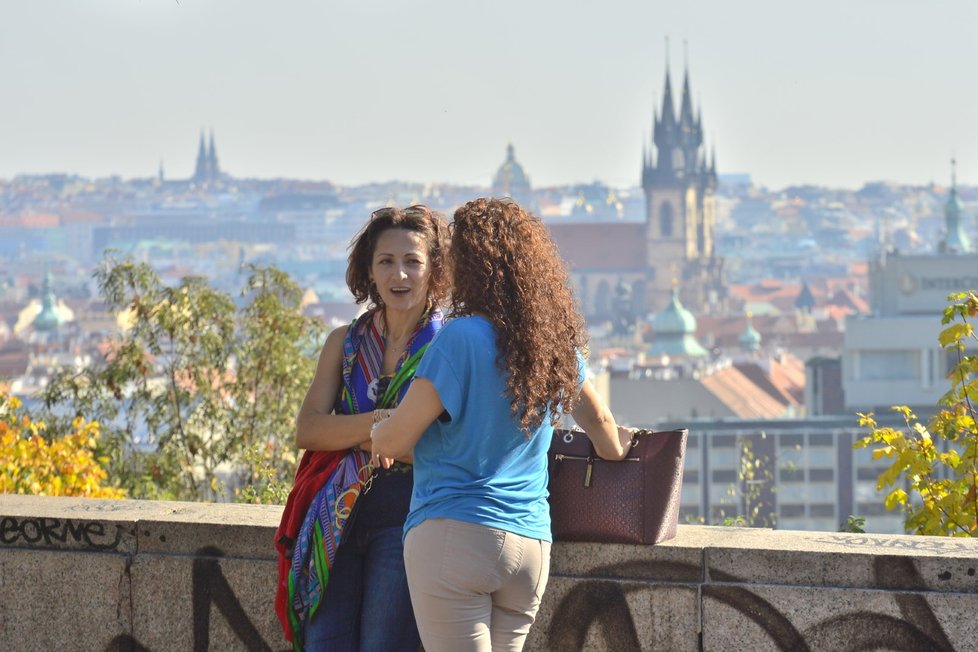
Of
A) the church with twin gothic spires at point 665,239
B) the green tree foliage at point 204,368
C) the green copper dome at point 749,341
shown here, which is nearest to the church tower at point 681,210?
the church with twin gothic spires at point 665,239

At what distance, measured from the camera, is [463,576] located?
2.12 metres

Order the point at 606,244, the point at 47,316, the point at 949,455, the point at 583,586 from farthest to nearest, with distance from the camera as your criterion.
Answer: the point at 606,244 → the point at 47,316 → the point at 949,455 → the point at 583,586

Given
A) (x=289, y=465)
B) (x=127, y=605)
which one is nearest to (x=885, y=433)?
(x=127, y=605)

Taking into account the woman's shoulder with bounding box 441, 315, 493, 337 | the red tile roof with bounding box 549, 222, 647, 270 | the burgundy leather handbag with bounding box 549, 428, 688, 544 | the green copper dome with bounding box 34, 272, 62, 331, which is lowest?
the green copper dome with bounding box 34, 272, 62, 331

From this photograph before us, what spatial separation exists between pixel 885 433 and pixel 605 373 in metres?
75.1

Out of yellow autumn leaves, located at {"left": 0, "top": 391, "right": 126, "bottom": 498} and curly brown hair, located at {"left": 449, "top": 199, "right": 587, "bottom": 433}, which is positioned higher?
curly brown hair, located at {"left": 449, "top": 199, "right": 587, "bottom": 433}

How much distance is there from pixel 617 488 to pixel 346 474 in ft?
1.27

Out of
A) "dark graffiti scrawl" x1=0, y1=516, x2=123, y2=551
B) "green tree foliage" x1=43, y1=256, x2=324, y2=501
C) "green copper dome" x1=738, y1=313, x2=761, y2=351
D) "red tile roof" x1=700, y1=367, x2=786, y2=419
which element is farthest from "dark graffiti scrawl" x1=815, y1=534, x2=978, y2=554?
"green copper dome" x1=738, y1=313, x2=761, y2=351

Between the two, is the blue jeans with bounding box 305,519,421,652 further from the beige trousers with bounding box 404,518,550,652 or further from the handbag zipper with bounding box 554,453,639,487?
the handbag zipper with bounding box 554,453,639,487

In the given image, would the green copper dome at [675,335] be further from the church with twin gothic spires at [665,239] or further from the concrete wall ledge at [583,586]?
the concrete wall ledge at [583,586]

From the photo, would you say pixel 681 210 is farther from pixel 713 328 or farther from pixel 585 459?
pixel 585 459

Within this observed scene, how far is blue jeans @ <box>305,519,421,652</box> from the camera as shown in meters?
2.32

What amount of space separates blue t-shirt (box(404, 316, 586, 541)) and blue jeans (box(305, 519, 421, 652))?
6.4 inches

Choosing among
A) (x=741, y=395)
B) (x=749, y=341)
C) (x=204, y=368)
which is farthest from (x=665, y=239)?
Result: (x=204, y=368)
